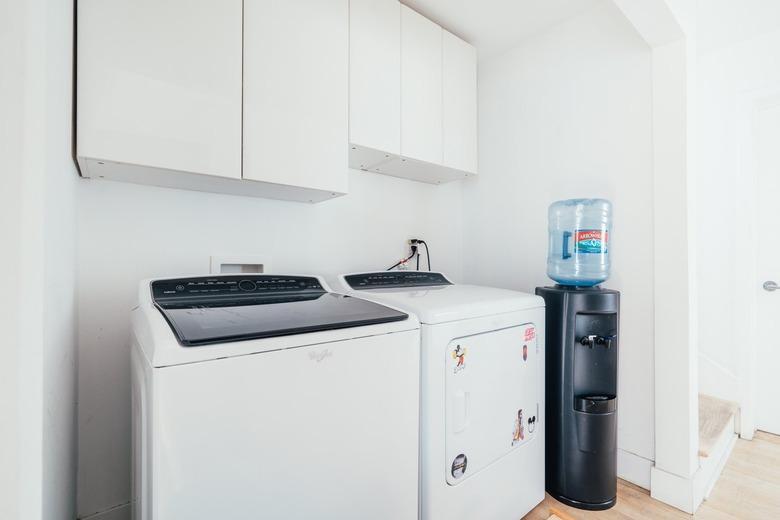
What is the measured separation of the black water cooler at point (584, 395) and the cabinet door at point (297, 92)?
113 centimetres

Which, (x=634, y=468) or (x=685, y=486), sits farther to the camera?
(x=634, y=468)

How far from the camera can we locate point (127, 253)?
1354 millimetres

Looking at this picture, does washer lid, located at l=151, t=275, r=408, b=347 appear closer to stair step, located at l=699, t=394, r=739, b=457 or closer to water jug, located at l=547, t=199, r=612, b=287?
water jug, located at l=547, t=199, r=612, b=287

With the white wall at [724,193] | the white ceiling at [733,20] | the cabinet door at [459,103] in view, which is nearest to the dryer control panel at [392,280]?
the cabinet door at [459,103]

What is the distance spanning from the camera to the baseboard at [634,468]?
5.17 feet

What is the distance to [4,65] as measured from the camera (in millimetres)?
487

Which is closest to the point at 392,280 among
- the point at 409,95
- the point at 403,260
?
the point at 403,260

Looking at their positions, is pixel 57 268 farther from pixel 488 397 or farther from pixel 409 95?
pixel 409 95

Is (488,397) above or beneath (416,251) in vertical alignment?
beneath

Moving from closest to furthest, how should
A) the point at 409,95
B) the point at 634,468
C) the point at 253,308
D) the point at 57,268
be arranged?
the point at 57,268 < the point at 253,308 < the point at 634,468 < the point at 409,95

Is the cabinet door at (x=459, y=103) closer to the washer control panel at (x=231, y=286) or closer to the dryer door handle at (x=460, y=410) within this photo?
the washer control panel at (x=231, y=286)

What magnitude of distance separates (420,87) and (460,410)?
154cm

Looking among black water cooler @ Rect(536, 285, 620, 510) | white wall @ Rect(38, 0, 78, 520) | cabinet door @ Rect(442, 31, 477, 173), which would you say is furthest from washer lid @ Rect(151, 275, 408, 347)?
cabinet door @ Rect(442, 31, 477, 173)

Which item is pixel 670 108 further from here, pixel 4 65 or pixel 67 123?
pixel 67 123
